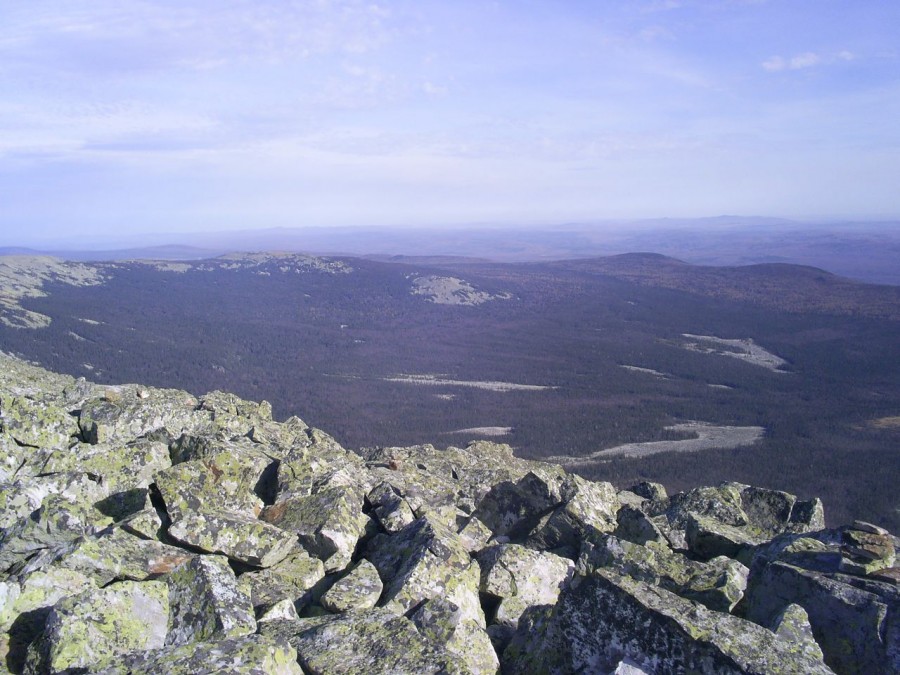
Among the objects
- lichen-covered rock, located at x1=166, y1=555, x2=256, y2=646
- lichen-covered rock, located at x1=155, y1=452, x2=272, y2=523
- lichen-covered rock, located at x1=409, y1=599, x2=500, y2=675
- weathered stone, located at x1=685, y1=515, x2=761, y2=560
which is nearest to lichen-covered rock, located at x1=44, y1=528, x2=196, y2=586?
lichen-covered rock, located at x1=166, y1=555, x2=256, y2=646

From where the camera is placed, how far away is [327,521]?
826cm

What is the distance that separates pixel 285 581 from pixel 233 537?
86cm

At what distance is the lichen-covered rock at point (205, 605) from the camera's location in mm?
5504

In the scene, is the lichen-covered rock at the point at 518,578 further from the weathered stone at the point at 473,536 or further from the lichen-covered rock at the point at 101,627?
the lichen-covered rock at the point at 101,627

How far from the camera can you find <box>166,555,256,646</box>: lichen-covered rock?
5504 millimetres

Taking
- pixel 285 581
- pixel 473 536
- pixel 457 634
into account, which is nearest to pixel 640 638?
pixel 457 634

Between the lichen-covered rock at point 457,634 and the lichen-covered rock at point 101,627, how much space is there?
7.87 feet

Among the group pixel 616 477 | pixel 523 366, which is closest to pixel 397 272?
pixel 523 366

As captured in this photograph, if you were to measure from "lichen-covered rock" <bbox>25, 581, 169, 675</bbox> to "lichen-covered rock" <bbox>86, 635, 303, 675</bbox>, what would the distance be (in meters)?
0.34

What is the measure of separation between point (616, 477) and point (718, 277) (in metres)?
151

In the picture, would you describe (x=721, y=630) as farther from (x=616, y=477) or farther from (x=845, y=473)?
(x=845, y=473)

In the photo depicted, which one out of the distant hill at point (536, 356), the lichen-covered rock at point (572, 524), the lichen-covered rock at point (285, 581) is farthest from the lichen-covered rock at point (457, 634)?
the distant hill at point (536, 356)

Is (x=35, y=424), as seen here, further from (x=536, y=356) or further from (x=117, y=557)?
(x=536, y=356)

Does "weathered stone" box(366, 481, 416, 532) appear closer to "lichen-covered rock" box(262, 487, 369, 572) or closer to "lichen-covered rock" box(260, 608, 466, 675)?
"lichen-covered rock" box(262, 487, 369, 572)
